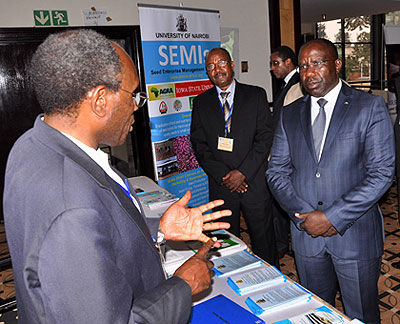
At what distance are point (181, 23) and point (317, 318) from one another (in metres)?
3.34

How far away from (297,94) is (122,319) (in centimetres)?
281

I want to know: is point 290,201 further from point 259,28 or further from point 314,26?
point 314,26

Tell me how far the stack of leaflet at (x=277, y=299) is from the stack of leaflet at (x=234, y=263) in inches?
8.2

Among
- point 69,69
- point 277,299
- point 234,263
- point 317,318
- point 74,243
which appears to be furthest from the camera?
point 234,263

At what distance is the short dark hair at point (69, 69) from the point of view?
2.82 feet

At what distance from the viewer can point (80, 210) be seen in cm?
76

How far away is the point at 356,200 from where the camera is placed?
5.68ft

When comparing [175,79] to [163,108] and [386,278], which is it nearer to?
[163,108]

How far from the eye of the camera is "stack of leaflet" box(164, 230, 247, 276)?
1.67 metres

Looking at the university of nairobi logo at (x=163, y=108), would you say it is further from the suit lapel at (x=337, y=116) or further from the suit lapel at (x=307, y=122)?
the suit lapel at (x=337, y=116)

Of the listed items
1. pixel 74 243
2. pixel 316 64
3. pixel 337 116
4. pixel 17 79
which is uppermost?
pixel 17 79

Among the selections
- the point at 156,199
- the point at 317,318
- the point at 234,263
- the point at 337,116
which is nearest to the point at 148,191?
the point at 156,199

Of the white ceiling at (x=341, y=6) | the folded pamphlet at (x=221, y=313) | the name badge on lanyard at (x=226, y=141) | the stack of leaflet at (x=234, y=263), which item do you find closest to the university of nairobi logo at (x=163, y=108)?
the name badge on lanyard at (x=226, y=141)

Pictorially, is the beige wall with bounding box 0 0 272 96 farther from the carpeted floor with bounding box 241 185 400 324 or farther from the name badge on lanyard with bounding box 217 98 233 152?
the carpeted floor with bounding box 241 185 400 324
